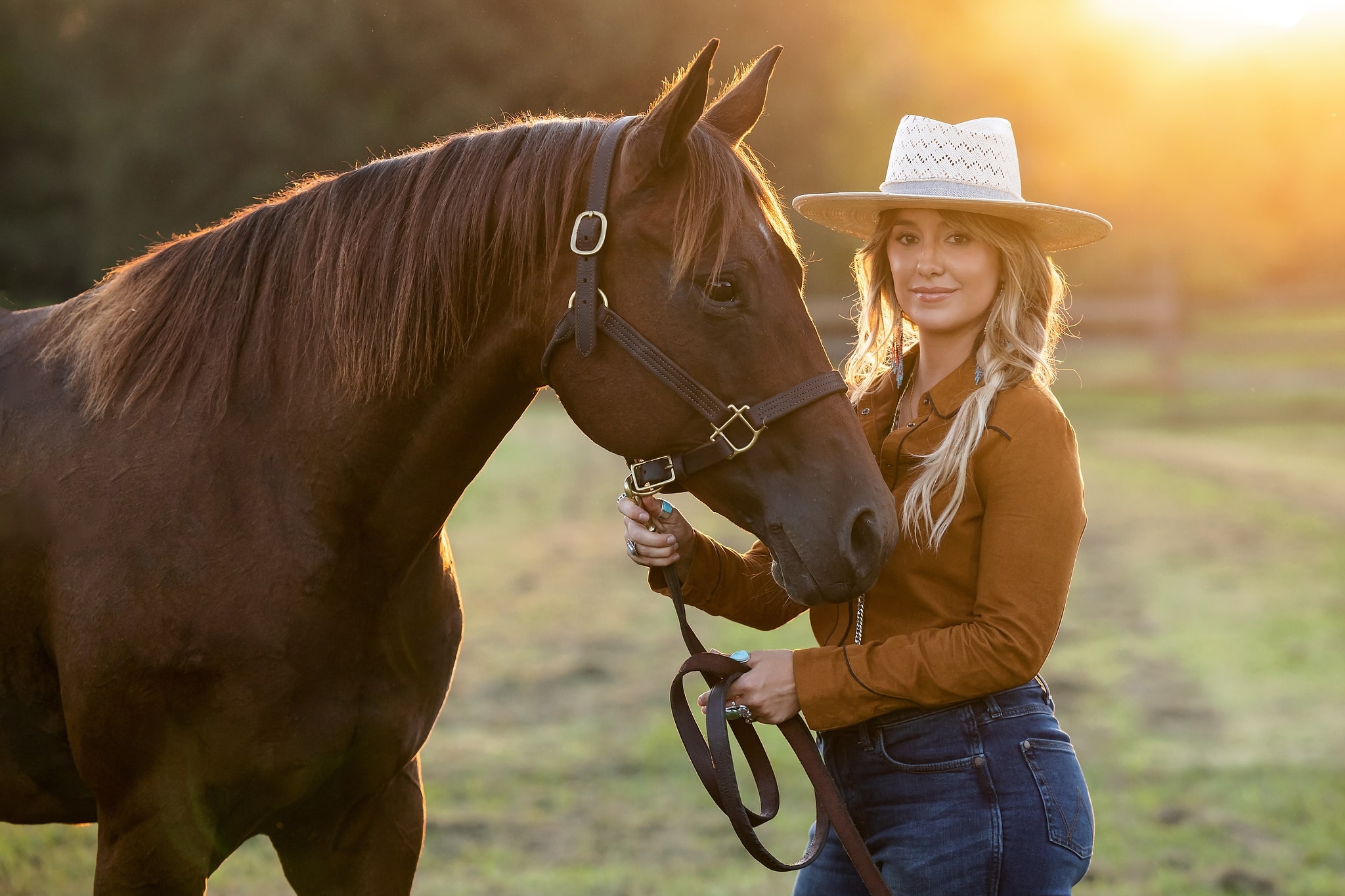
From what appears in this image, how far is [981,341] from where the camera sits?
2066 mm

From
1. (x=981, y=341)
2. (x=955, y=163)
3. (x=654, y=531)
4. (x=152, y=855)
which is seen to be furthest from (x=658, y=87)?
(x=152, y=855)

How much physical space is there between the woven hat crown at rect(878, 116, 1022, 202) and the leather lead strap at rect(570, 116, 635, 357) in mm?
581

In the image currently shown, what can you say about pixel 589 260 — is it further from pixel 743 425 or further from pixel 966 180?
pixel 966 180

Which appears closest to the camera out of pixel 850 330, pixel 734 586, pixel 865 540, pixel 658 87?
pixel 865 540

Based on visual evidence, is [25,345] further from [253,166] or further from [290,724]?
[253,166]

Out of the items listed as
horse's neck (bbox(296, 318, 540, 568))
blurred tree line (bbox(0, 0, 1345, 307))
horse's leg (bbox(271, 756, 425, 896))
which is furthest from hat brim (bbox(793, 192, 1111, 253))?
blurred tree line (bbox(0, 0, 1345, 307))

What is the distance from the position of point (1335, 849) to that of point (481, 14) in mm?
14834

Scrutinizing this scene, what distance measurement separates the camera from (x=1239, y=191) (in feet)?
70.6

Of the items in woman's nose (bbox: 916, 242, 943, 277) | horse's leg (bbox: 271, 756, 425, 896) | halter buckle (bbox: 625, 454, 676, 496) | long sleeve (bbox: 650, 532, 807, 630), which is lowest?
horse's leg (bbox: 271, 756, 425, 896)

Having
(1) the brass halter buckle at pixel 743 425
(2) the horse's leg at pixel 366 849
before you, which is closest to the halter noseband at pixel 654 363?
(1) the brass halter buckle at pixel 743 425

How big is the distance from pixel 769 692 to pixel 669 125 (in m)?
1.00

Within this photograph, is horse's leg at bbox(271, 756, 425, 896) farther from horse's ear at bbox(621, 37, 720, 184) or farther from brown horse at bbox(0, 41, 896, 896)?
Answer: horse's ear at bbox(621, 37, 720, 184)

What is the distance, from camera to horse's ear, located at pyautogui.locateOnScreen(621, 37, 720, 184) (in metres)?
1.70

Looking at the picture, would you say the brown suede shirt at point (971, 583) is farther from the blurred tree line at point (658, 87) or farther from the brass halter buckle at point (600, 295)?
the blurred tree line at point (658, 87)
